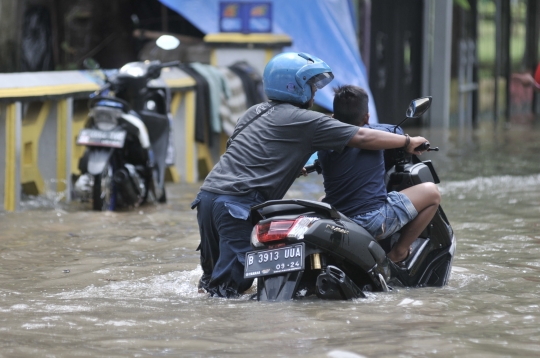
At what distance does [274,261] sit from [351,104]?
3.53 ft

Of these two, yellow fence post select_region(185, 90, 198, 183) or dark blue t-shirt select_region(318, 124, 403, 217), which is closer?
dark blue t-shirt select_region(318, 124, 403, 217)

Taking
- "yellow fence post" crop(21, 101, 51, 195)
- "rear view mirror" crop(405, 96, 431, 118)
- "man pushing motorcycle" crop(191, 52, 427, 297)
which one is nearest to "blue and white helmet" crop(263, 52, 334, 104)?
"man pushing motorcycle" crop(191, 52, 427, 297)

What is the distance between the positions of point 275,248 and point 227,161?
0.72 metres

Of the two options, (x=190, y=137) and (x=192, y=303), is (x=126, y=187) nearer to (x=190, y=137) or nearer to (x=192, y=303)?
(x=190, y=137)

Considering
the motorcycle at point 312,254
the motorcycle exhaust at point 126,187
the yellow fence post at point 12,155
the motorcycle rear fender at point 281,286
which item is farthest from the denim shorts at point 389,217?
the yellow fence post at point 12,155

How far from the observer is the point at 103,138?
8.39 metres

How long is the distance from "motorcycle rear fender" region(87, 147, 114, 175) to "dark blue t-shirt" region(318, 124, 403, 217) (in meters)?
3.35

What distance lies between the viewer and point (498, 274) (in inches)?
237

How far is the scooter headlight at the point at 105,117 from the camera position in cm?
853

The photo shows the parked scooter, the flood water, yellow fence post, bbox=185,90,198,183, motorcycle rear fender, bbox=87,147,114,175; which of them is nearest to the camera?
the flood water

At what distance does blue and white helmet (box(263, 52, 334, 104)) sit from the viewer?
17.3 ft

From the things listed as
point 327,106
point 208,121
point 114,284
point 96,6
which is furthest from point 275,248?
point 96,6

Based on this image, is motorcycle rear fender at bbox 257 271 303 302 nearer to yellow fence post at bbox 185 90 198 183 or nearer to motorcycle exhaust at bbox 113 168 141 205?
motorcycle exhaust at bbox 113 168 141 205

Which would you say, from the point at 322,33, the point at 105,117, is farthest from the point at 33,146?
the point at 322,33
